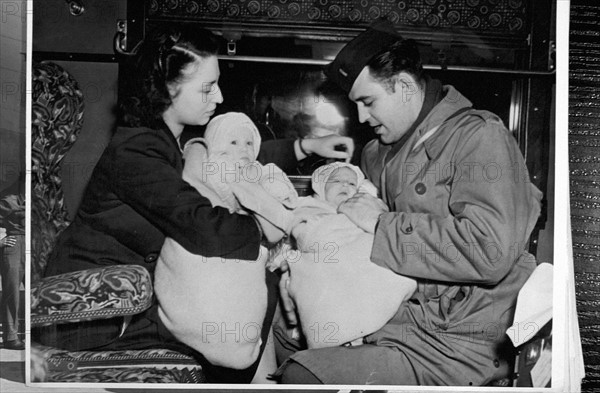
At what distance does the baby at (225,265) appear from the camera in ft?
5.79

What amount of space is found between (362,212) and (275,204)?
223 mm

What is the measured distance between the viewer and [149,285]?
5.75ft

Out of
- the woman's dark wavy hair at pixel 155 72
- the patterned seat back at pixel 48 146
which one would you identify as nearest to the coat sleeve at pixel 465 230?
the woman's dark wavy hair at pixel 155 72

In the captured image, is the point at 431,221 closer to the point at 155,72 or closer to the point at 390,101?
the point at 390,101

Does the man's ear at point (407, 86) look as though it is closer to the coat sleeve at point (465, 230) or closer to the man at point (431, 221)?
the man at point (431, 221)

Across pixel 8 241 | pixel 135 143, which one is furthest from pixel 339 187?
pixel 8 241

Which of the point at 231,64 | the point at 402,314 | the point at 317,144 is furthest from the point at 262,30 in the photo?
the point at 402,314

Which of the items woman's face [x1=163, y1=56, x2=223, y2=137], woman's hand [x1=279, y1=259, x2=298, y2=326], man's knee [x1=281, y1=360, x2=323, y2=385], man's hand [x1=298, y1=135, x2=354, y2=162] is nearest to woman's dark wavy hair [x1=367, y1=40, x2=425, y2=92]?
man's hand [x1=298, y1=135, x2=354, y2=162]

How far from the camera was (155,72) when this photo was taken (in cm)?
178

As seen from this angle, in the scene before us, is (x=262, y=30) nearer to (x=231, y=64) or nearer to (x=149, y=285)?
(x=231, y=64)

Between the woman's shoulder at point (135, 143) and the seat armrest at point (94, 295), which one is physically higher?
the woman's shoulder at point (135, 143)

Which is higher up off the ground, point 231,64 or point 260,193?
point 231,64

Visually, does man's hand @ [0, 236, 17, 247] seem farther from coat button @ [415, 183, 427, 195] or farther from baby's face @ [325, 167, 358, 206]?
coat button @ [415, 183, 427, 195]

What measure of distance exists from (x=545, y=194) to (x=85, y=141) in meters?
1.21
